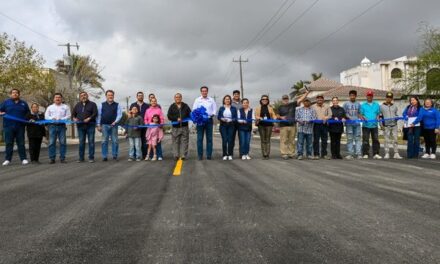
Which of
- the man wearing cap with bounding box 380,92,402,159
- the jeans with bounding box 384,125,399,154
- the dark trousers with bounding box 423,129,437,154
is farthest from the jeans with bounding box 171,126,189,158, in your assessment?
the dark trousers with bounding box 423,129,437,154

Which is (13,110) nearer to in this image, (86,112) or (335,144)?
(86,112)

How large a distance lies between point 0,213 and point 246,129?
26.9 ft

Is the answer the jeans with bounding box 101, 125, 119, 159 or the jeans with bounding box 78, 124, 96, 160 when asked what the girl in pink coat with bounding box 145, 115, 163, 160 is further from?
the jeans with bounding box 78, 124, 96, 160

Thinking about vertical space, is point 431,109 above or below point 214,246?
above

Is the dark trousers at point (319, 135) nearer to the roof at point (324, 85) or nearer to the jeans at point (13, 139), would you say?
the jeans at point (13, 139)

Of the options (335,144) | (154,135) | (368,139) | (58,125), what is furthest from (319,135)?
(58,125)

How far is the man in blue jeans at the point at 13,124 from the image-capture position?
12.3 meters

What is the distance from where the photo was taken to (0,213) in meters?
5.29

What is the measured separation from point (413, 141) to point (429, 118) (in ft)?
2.66

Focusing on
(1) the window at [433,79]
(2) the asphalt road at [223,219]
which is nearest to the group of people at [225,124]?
(2) the asphalt road at [223,219]

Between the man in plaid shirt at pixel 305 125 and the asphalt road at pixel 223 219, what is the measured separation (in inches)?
172

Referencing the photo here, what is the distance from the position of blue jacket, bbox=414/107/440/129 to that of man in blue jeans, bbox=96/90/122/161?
8617mm

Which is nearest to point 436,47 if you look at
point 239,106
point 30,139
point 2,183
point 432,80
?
point 432,80

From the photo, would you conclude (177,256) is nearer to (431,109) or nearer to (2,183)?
(2,183)
